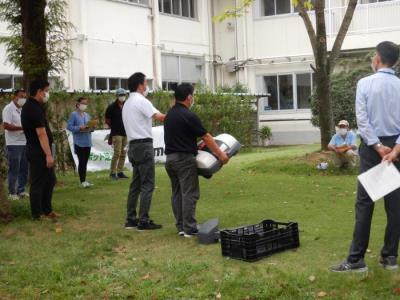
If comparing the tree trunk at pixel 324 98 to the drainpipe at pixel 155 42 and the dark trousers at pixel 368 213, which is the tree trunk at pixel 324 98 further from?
the drainpipe at pixel 155 42

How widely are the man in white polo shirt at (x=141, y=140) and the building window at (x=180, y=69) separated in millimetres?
17275

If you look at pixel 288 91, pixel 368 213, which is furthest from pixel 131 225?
pixel 288 91

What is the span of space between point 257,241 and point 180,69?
811 inches

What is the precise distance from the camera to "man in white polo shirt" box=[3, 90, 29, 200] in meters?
10.8

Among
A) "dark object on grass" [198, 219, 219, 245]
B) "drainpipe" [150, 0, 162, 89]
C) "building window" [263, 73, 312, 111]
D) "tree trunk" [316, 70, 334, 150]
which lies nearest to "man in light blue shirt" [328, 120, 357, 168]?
"tree trunk" [316, 70, 334, 150]

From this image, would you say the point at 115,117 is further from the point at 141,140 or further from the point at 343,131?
the point at 141,140

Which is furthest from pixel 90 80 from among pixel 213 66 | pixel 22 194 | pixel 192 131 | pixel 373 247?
pixel 373 247

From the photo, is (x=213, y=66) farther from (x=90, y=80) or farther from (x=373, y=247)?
(x=373, y=247)

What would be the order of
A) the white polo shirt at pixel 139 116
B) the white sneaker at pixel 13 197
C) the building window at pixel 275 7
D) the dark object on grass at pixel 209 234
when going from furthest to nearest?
1. the building window at pixel 275 7
2. the white sneaker at pixel 13 197
3. the white polo shirt at pixel 139 116
4. the dark object on grass at pixel 209 234

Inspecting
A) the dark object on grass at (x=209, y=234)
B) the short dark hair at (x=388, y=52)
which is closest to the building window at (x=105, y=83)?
the dark object on grass at (x=209, y=234)

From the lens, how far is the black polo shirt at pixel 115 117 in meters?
13.1

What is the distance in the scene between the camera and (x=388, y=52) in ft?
18.2

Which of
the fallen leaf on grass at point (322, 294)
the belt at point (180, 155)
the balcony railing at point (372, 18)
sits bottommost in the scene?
the fallen leaf on grass at point (322, 294)

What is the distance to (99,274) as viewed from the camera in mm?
6180
